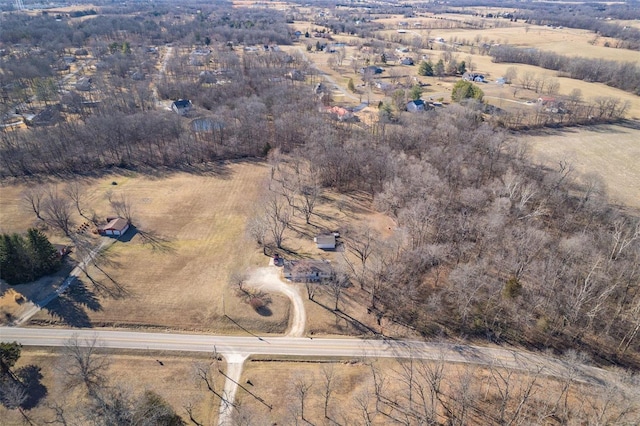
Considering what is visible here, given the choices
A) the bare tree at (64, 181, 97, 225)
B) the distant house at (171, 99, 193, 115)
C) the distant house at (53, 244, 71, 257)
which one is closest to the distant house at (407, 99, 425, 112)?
the distant house at (171, 99, 193, 115)

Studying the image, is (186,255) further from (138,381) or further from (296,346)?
(296,346)

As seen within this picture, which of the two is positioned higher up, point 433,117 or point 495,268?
point 433,117

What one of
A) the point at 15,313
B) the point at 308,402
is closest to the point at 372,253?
the point at 308,402

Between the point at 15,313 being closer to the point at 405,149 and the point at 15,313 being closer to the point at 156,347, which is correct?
the point at 156,347

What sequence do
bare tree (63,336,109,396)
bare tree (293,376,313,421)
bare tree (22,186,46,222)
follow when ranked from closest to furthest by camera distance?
1. bare tree (293,376,313,421)
2. bare tree (63,336,109,396)
3. bare tree (22,186,46,222)

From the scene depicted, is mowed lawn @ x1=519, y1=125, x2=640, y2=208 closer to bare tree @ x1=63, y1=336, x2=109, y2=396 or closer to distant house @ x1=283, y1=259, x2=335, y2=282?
distant house @ x1=283, y1=259, x2=335, y2=282

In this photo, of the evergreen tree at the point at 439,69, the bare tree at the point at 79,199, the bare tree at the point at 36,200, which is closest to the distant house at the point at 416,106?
the evergreen tree at the point at 439,69
